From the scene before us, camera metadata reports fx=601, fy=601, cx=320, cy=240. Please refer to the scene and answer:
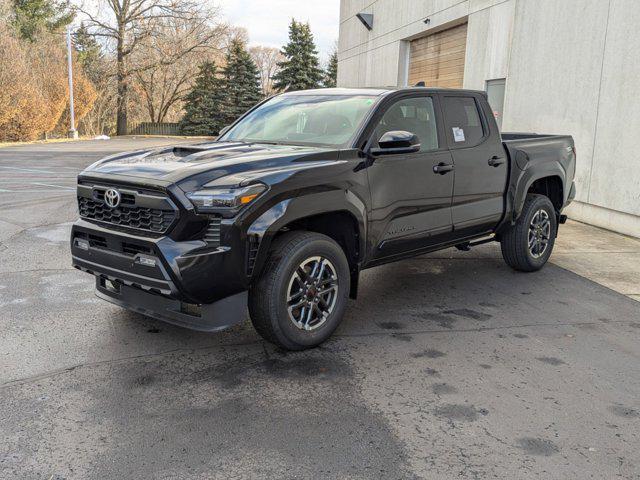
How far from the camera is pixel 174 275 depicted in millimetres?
3736

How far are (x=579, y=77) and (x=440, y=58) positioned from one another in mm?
6022

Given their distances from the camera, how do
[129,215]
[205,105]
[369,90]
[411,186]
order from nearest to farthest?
[129,215]
[411,186]
[369,90]
[205,105]

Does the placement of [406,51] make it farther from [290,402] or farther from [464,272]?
[290,402]

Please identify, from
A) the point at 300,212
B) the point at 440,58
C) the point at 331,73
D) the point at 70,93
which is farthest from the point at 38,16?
the point at 300,212

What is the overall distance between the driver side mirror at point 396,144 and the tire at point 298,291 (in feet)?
2.85

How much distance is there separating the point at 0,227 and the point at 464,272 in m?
6.51

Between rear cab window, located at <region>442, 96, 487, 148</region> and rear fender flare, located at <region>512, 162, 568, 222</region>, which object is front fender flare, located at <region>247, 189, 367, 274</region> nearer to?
rear cab window, located at <region>442, 96, 487, 148</region>

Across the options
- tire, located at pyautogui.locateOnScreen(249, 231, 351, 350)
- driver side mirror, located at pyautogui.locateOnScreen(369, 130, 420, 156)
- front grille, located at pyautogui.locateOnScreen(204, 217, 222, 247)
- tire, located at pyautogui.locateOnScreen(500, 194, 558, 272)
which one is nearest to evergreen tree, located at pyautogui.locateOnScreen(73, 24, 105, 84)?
tire, located at pyautogui.locateOnScreen(500, 194, 558, 272)

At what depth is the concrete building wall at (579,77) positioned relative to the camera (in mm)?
8859

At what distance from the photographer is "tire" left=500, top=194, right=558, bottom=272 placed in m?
6.49

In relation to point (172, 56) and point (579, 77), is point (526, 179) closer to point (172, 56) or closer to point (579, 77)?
point (579, 77)

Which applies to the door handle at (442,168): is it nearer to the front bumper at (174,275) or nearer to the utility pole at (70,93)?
the front bumper at (174,275)

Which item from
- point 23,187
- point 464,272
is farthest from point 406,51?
point 464,272

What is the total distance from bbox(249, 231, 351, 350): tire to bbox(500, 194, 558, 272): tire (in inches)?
107
